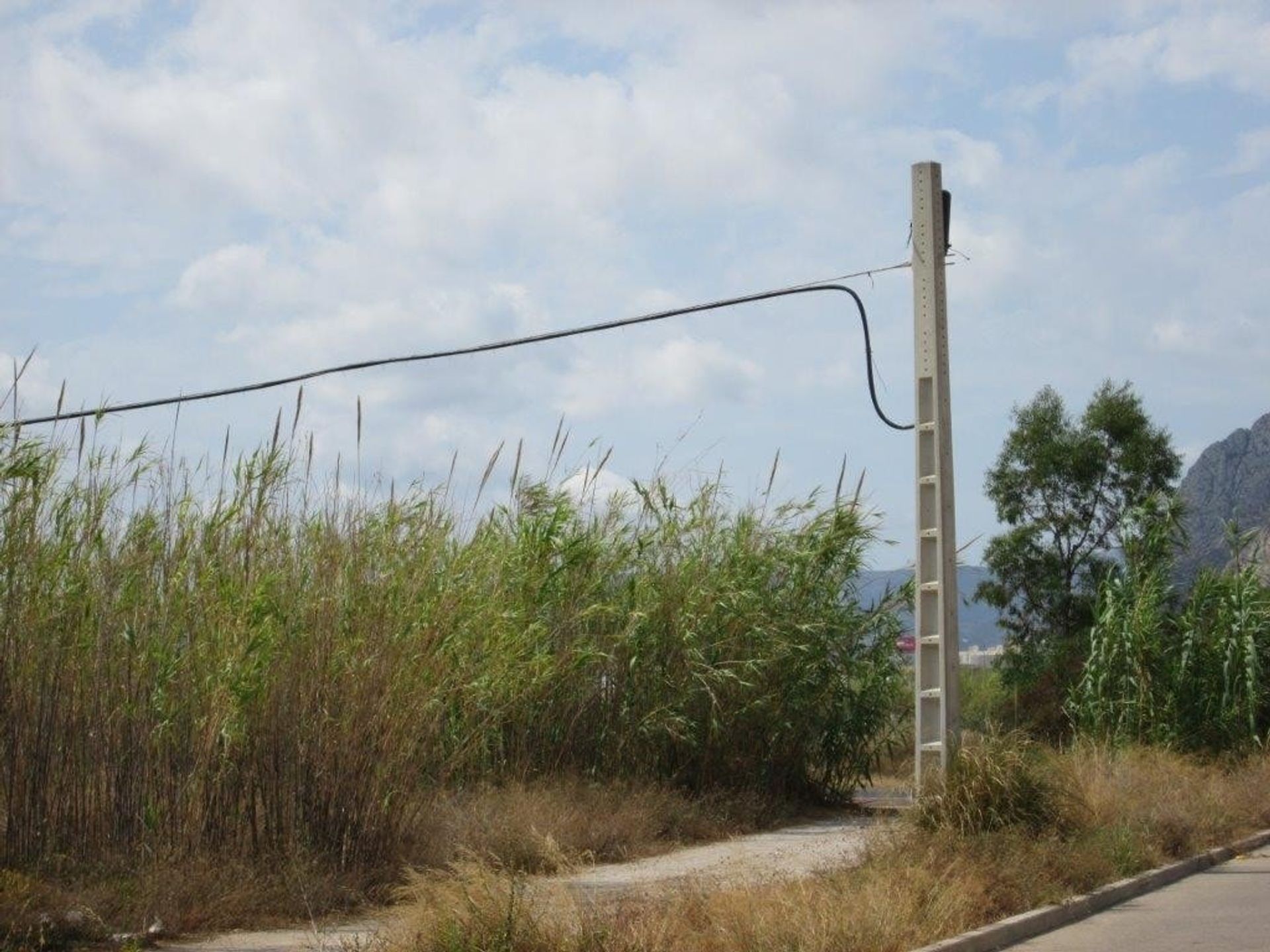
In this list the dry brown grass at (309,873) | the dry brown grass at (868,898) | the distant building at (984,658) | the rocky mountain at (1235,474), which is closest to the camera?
the dry brown grass at (868,898)

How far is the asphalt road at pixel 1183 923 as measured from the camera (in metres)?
10.4

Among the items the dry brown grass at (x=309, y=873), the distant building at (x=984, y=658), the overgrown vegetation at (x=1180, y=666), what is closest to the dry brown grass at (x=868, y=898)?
the dry brown grass at (x=309, y=873)

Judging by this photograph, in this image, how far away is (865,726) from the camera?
722 inches

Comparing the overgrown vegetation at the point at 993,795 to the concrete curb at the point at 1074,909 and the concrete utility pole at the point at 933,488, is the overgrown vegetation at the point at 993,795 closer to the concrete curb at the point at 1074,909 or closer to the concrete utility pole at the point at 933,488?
the concrete curb at the point at 1074,909

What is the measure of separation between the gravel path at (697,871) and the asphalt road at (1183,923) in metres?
1.76

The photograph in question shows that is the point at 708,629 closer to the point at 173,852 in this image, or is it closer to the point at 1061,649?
the point at 173,852

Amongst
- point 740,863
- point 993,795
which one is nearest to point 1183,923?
point 993,795

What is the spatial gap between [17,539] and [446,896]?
4.01 m

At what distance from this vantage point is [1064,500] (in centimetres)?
4347

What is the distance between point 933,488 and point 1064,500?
97.5 feet

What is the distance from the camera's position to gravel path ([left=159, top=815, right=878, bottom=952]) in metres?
9.26

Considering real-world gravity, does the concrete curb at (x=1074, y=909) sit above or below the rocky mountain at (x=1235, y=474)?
below

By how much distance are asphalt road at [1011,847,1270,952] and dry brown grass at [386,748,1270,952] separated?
36 cm

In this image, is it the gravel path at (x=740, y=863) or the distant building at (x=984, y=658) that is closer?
the gravel path at (x=740, y=863)
